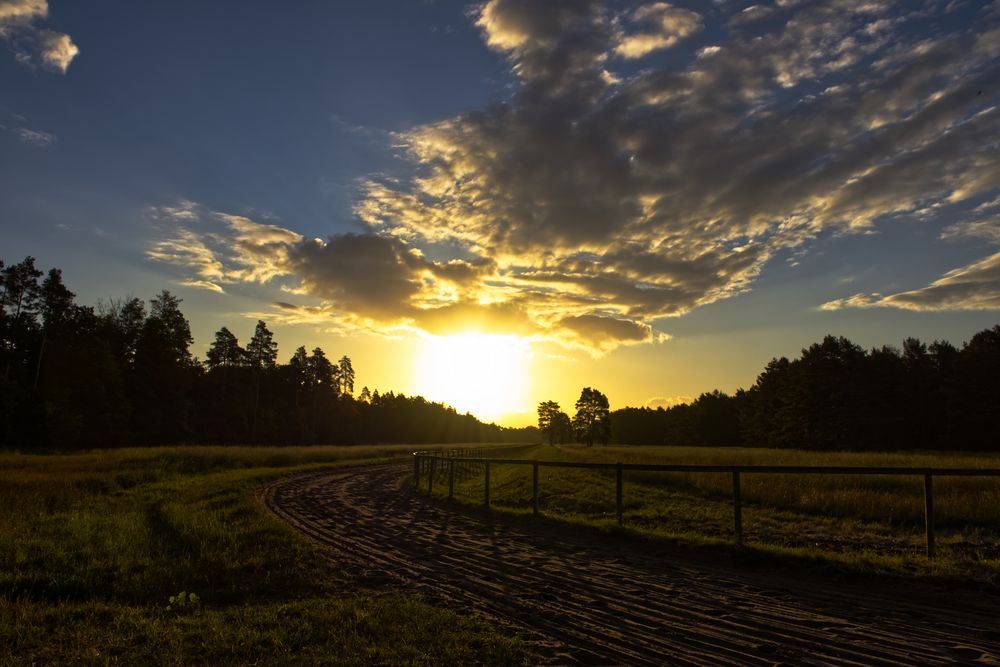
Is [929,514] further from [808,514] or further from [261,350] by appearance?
[261,350]

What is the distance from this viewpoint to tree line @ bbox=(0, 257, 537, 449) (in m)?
52.8

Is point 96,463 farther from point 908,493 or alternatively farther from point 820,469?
point 908,493

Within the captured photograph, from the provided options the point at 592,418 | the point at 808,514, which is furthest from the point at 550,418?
the point at 808,514

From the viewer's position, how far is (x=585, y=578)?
316 inches

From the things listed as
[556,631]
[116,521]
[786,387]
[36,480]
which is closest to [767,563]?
[556,631]

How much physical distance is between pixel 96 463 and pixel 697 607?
31899 millimetres

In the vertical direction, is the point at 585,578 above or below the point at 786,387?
below

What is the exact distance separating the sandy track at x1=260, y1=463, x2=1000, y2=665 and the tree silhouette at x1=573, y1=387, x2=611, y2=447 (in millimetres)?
102442

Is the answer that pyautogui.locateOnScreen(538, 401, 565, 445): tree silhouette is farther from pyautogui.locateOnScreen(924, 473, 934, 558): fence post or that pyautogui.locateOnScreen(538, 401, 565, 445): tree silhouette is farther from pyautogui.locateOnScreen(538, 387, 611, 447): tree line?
pyautogui.locateOnScreen(924, 473, 934, 558): fence post

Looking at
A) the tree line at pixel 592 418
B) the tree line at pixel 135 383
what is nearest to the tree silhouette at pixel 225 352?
the tree line at pixel 135 383

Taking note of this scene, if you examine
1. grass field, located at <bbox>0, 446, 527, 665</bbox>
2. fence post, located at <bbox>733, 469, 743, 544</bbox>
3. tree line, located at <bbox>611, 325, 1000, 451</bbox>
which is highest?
tree line, located at <bbox>611, 325, 1000, 451</bbox>

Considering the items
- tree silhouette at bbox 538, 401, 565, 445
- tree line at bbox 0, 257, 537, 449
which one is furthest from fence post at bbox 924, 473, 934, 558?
tree silhouette at bbox 538, 401, 565, 445

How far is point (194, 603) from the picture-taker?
6.66 meters

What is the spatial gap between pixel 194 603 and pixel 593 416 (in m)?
109
